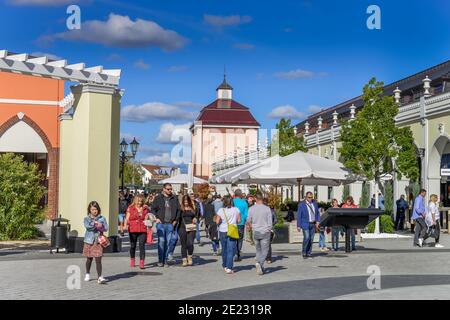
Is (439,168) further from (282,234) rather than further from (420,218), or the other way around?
(282,234)

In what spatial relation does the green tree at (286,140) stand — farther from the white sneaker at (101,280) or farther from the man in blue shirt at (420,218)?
the white sneaker at (101,280)

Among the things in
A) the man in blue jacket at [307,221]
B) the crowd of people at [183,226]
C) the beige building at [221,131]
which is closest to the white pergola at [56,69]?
the crowd of people at [183,226]

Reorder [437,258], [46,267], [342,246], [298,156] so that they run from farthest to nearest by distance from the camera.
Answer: [298,156]
[342,246]
[437,258]
[46,267]

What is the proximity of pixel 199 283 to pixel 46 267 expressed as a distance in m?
4.09

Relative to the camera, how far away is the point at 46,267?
15133 mm

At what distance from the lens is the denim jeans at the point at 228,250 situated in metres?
14.6

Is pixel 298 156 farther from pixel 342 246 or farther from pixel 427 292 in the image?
pixel 427 292

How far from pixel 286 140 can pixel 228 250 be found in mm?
30306

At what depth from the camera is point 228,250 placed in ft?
48.3

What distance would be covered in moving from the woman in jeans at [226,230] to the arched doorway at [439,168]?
19.1 meters

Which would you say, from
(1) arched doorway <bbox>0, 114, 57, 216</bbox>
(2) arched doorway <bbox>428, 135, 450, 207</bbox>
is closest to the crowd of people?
(2) arched doorway <bbox>428, 135, 450, 207</bbox>

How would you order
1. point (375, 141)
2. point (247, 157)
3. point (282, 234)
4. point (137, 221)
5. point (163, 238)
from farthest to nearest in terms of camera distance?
point (247, 157), point (375, 141), point (282, 234), point (163, 238), point (137, 221)

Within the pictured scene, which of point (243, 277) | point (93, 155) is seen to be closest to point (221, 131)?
point (93, 155)
